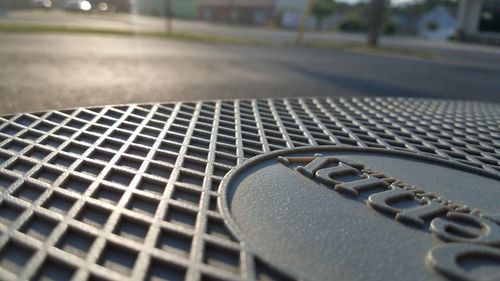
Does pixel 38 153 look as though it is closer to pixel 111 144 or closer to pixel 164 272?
pixel 111 144

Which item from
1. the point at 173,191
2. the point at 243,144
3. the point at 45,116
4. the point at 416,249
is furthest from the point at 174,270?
the point at 45,116

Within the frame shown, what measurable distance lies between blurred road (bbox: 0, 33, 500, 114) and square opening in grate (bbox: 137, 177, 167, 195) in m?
2.55

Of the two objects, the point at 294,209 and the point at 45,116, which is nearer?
the point at 294,209

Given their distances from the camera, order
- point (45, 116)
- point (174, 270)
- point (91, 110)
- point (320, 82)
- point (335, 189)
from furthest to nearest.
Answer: point (320, 82) < point (91, 110) < point (45, 116) < point (335, 189) < point (174, 270)

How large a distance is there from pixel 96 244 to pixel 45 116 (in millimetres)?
2018

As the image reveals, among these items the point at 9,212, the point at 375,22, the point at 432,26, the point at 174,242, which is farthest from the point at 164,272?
the point at 432,26

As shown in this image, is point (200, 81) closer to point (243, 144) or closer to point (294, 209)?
point (243, 144)

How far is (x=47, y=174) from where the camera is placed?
85.3 inches

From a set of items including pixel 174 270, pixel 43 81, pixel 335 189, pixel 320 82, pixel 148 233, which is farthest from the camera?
pixel 320 82

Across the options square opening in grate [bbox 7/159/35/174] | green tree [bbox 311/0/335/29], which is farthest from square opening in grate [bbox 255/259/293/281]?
green tree [bbox 311/0/335/29]

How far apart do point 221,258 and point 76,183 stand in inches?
39.3

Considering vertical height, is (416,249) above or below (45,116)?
below

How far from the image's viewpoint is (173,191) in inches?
80.6

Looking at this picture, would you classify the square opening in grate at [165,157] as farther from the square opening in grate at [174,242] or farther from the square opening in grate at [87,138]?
the square opening in grate at [174,242]
